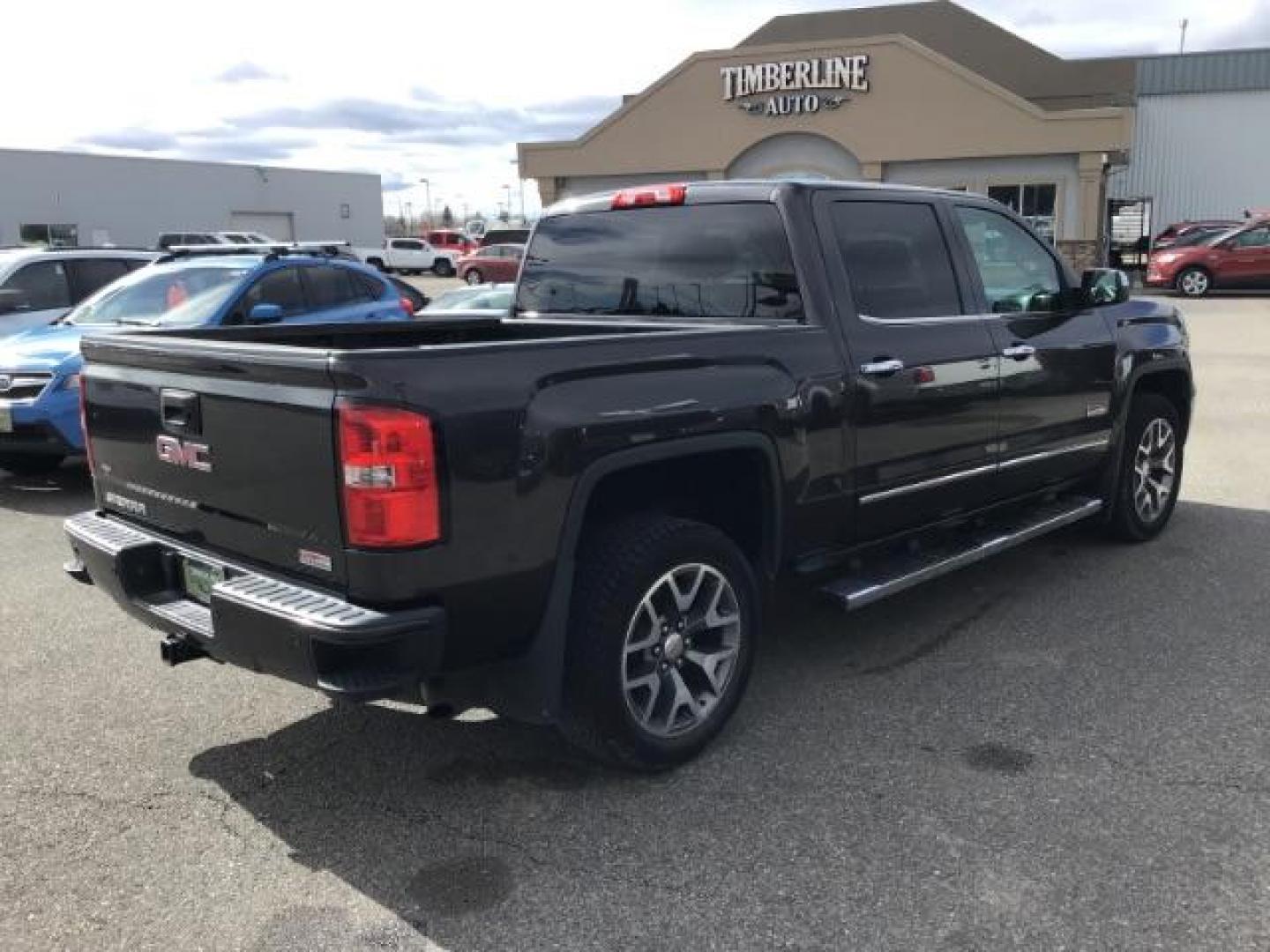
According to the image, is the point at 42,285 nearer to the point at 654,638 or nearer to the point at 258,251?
the point at 258,251

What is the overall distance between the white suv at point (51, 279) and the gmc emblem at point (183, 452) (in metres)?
8.13

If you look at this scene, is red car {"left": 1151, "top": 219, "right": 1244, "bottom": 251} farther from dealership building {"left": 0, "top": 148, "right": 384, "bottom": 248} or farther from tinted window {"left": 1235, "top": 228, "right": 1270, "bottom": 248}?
dealership building {"left": 0, "top": 148, "right": 384, "bottom": 248}

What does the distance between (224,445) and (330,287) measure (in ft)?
22.3

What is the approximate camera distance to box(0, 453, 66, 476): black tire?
8141 millimetres

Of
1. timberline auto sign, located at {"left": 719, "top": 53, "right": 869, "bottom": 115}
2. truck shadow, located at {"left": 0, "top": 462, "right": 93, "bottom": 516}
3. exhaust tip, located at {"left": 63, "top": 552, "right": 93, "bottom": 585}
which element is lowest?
truck shadow, located at {"left": 0, "top": 462, "right": 93, "bottom": 516}

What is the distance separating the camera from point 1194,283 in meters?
26.6

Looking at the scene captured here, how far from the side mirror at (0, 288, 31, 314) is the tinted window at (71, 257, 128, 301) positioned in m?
0.47

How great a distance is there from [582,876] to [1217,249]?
27.4m

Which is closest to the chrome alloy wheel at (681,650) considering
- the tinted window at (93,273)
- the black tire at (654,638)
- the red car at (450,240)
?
the black tire at (654,638)

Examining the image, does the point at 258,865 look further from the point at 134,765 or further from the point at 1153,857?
the point at 1153,857

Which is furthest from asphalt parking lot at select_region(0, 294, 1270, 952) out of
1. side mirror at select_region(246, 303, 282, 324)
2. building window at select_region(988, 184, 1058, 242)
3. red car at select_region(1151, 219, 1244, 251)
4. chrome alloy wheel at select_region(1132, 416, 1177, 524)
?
red car at select_region(1151, 219, 1244, 251)

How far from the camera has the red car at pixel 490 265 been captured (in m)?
35.9

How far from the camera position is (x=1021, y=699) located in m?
4.21

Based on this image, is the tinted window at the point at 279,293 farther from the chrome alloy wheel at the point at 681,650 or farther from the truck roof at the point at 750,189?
the chrome alloy wheel at the point at 681,650
